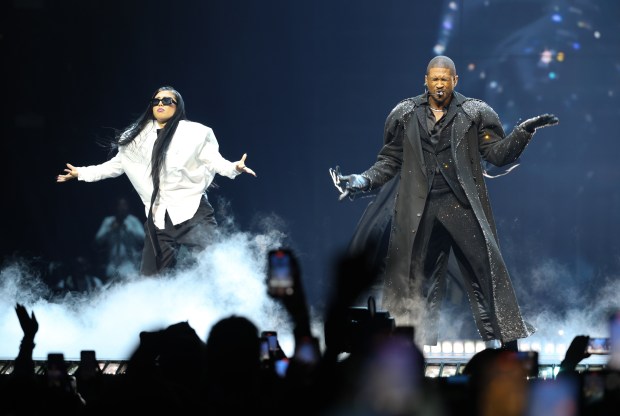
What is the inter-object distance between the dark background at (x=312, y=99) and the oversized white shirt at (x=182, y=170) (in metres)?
0.92

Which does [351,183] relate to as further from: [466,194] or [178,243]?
[178,243]

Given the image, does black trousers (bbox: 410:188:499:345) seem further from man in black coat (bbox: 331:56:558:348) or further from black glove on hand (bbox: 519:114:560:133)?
black glove on hand (bbox: 519:114:560:133)

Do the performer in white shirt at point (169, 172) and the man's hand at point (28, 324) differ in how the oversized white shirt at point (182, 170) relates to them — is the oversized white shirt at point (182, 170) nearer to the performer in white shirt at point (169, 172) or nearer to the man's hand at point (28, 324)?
the performer in white shirt at point (169, 172)

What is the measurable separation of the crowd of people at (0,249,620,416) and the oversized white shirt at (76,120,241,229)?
247 inches

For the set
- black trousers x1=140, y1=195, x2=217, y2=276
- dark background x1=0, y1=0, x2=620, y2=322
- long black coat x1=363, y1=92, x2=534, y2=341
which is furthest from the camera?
dark background x1=0, y1=0, x2=620, y2=322

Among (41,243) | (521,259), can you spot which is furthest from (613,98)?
(41,243)

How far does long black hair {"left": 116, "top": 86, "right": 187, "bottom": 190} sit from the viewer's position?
10.1 m

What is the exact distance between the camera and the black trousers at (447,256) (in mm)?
8070

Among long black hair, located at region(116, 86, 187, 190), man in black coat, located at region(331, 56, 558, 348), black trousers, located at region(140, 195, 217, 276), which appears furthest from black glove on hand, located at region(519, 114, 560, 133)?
long black hair, located at region(116, 86, 187, 190)

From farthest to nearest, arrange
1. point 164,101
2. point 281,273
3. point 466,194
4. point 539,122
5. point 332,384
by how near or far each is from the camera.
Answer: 1. point 164,101
2. point 466,194
3. point 539,122
4. point 281,273
5. point 332,384

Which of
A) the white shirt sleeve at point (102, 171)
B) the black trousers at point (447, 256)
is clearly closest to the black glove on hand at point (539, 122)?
the black trousers at point (447, 256)

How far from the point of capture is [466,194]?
8.04 metres

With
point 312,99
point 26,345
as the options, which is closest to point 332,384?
point 26,345

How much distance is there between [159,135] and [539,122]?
3500mm
